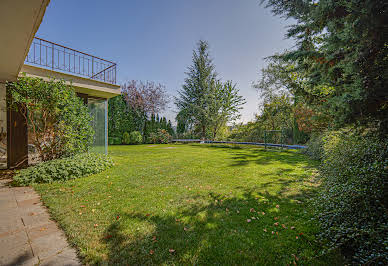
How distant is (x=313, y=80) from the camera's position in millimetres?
3174

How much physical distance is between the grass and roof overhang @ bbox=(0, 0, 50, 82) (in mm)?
3126

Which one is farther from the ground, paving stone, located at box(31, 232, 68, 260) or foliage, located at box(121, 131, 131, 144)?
foliage, located at box(121, 131, 131, 144)

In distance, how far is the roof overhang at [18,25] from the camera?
7.99 ft

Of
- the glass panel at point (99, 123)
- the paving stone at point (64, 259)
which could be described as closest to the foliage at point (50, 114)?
the glass panel at point (99, 123)

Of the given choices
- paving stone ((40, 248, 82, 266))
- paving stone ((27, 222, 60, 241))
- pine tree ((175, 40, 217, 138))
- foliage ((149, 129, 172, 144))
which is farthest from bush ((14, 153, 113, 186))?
pine tree ((175, 40, 217, 138))

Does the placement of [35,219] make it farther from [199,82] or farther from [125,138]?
[199,82]

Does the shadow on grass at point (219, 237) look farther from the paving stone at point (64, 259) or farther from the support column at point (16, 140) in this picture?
the support column at point (16, 140)

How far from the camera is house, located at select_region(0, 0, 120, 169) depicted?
8.88 ft

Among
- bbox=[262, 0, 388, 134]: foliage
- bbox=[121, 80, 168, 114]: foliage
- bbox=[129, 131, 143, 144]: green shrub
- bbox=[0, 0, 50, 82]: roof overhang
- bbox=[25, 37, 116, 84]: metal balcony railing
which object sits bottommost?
bbox=[129, 131, 143, 144]: green shrub

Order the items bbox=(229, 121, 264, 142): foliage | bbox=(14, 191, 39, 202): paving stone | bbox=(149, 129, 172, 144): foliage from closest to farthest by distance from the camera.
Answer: bbox=(14, 191, 39, 202): paving stone
bbox=(229, 121, 264, 142): foliage
bbox=(149, 129, 172, 144): foliage

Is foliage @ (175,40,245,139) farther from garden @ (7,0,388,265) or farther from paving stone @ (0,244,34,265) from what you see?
paving stone @ (0,244,34,265)

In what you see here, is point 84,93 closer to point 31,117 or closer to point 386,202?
point 31,117

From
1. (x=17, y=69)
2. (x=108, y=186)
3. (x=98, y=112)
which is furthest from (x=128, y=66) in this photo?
(x=108, y=186)

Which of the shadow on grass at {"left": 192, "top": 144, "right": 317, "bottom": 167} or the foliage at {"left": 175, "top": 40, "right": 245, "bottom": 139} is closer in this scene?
the shadow on grass at {"left": 192, "top": 144, "right": 317, "bottom": 167}
